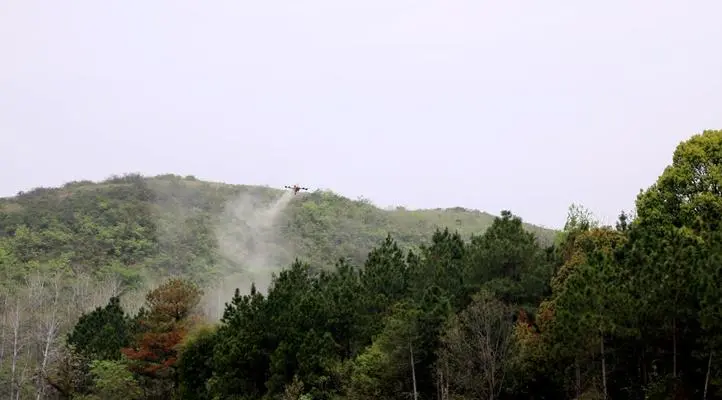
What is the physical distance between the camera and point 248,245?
119 meters

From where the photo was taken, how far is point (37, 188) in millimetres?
134875

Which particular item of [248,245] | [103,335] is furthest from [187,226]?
[103,335]

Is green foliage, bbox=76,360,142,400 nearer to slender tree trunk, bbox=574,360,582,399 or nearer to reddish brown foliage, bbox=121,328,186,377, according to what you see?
reddish brown foliage, bbox=121,328,186,377

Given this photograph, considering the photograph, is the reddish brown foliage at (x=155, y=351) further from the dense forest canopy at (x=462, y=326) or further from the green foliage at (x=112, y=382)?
the green foliage at (x=112, y=382)

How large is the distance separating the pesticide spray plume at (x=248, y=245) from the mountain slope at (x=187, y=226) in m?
0.29

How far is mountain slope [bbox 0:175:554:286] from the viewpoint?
3994 inches

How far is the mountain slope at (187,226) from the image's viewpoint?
10144 centimetres

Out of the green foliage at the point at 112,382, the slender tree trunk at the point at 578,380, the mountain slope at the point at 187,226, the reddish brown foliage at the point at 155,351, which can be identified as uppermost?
the mountain slope at the point at 187,226

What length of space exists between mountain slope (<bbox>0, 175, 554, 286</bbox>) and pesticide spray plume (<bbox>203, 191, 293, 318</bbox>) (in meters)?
0.29

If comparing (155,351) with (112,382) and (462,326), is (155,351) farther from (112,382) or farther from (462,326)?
(462,326)

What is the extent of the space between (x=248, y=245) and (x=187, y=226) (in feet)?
34.3

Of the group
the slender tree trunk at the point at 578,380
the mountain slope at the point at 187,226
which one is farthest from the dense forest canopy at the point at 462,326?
the mountain slope at the point at 187,226

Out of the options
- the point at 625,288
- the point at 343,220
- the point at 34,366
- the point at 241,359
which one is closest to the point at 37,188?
the point at 343,220

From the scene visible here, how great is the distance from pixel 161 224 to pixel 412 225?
1786 inches
